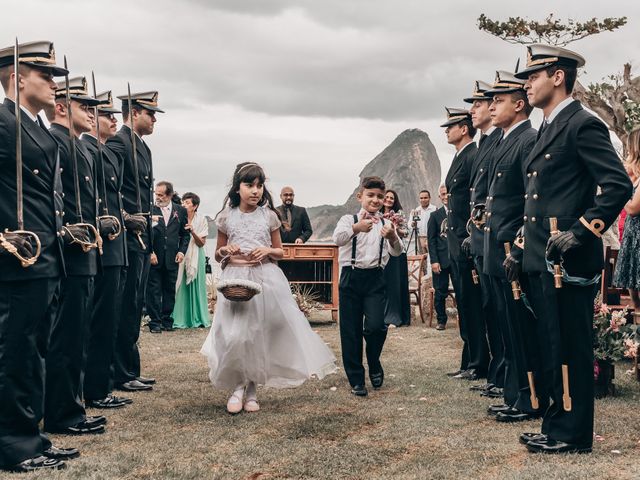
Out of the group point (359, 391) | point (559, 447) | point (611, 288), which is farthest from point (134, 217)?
point (611, 288)

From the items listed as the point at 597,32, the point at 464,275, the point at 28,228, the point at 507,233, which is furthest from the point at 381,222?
the point at 597,32

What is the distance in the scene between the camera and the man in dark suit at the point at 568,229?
4805mm

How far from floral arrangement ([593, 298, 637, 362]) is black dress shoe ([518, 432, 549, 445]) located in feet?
6.41

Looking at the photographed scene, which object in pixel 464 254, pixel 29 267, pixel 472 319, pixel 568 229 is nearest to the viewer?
pixel 29 267

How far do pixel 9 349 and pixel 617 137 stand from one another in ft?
61.6

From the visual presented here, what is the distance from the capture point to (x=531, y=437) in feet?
17.3

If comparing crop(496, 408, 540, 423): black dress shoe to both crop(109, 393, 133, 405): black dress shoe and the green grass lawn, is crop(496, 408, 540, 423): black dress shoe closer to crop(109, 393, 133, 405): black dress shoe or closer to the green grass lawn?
the green grass lawn

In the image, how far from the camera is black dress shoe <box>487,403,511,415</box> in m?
6.32

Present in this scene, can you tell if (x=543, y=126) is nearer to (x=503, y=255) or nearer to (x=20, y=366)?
(x=503, y=255)

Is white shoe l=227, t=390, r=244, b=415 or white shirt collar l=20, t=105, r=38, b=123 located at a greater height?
white shirt collar l=20, t=105, r=38, b=123

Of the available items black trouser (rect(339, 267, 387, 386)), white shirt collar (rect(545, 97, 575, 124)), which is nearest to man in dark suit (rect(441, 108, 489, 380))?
black trouser (rect(339, 267, 387, 386))

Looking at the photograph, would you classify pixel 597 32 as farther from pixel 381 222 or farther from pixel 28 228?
pixel 28 228

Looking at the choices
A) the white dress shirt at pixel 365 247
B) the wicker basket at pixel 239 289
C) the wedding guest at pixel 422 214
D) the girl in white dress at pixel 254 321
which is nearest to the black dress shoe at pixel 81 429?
the girl in white dress at pixel 254 321

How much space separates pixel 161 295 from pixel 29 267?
8.99 metres
